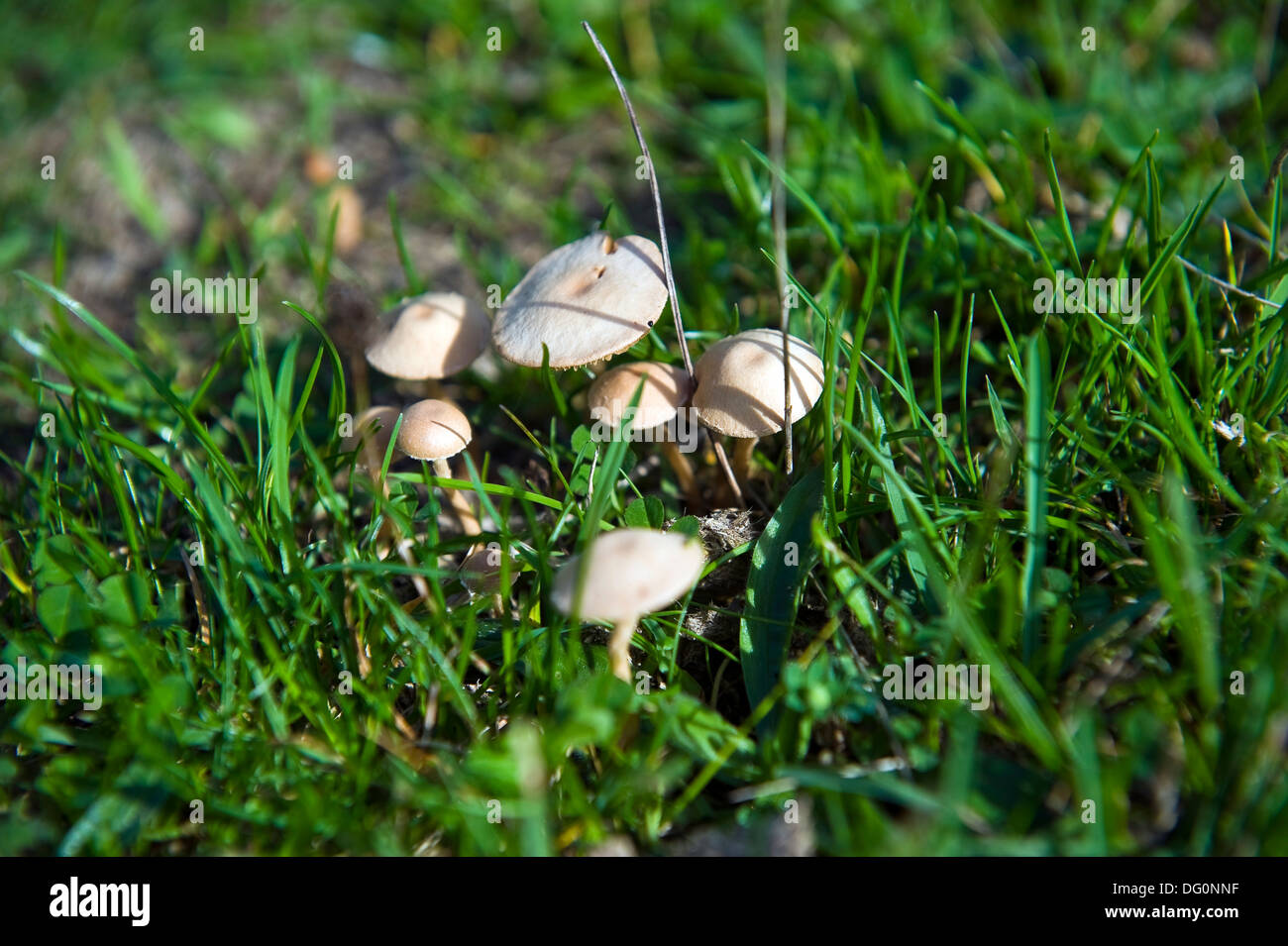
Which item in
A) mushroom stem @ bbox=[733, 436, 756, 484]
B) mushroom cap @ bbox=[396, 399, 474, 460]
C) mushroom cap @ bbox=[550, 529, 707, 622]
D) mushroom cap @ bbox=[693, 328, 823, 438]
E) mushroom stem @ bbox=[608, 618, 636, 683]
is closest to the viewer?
mushroom cap @ bbox=[550, 529, 707, 622]

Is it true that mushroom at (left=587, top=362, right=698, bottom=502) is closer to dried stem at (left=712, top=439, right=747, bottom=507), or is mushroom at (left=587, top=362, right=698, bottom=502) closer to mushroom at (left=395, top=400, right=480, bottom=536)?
dried stem at (left=712, top=439, right=747, bottom=507)

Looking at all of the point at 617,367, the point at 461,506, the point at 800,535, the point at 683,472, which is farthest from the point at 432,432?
the point at 800,535

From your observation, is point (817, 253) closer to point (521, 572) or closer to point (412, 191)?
point (521, 572)

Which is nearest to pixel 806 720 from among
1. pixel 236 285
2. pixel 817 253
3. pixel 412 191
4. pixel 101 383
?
pixel 817 253

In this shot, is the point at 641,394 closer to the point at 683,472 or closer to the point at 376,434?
the point at 683,472

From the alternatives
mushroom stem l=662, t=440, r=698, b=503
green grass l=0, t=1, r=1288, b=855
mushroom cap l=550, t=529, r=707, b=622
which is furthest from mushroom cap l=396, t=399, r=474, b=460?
mushroom cap l=550, t=529, r=707, b=622

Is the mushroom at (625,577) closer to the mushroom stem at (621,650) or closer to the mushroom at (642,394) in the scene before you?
the mushroom stem at (621,650)
